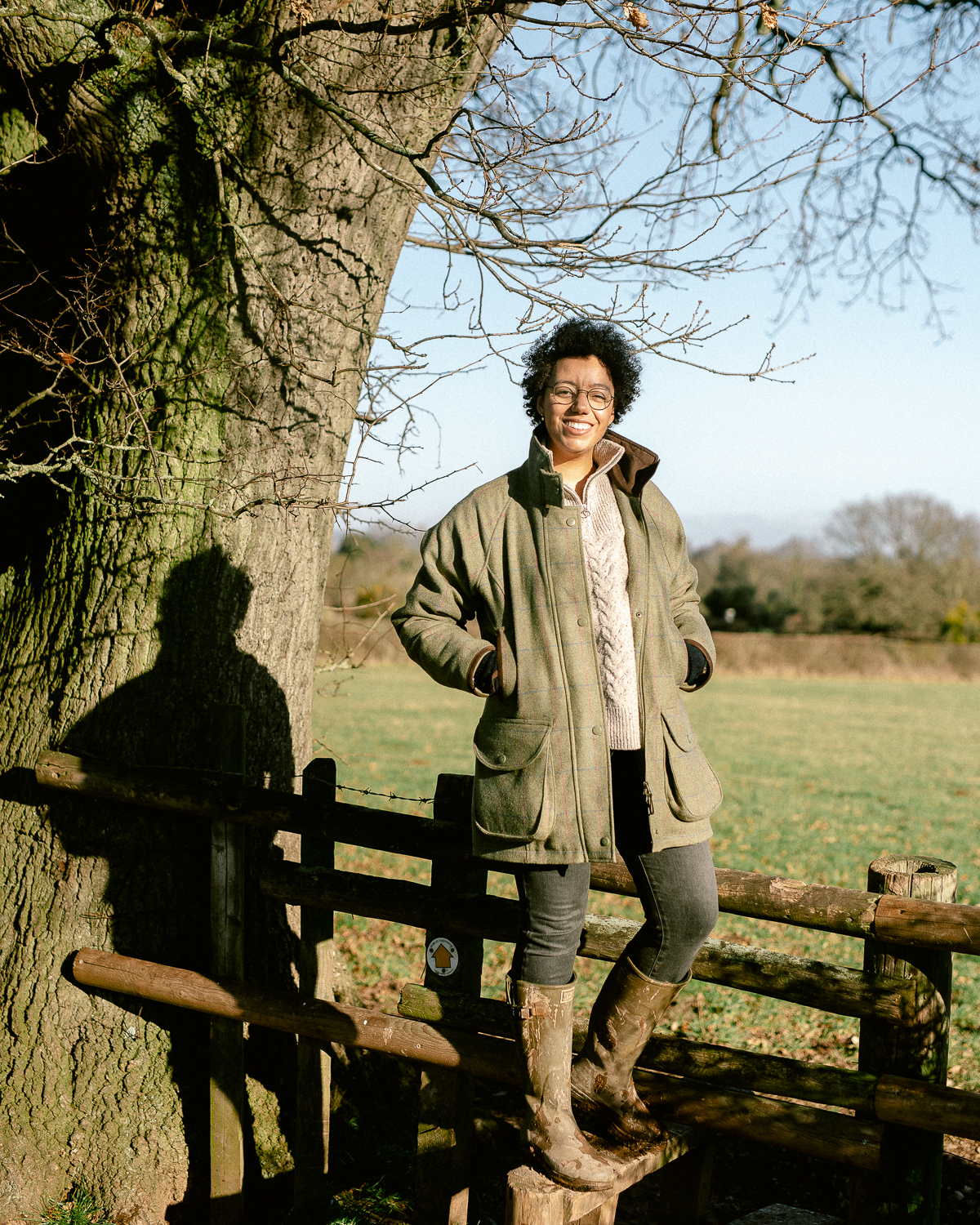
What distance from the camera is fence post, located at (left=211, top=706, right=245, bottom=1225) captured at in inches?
146

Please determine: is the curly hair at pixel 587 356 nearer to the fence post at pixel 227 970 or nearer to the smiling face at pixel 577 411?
the smiling face at pixel 577 411

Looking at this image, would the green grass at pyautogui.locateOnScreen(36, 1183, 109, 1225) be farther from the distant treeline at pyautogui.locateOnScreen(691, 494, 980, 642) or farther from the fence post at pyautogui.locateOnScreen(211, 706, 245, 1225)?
the distant treeline at pyautogui.locateOnScreen(691, 494, 980, 642)

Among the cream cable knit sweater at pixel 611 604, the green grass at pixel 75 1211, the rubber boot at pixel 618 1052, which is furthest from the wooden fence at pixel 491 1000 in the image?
the cream cable knit sweater at pixel 611 604

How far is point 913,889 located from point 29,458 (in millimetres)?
3795

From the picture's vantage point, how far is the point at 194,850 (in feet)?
13.0

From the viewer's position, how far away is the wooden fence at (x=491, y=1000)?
2.89 meters

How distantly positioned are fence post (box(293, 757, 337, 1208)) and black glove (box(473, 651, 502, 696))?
1162 millimetres

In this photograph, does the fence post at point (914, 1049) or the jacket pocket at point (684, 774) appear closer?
the jacket pocket at point (684, 774)

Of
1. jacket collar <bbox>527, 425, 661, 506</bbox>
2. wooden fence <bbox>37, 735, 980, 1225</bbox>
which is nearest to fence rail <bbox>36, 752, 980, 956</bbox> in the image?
wooden fence <bbox>37, 735, 980, 1225</bbox>

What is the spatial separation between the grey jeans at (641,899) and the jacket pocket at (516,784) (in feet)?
0.51

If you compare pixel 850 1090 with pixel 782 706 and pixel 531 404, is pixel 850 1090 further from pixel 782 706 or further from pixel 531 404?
pixel 782 706

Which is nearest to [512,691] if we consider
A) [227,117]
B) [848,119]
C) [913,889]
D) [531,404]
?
[531,404]

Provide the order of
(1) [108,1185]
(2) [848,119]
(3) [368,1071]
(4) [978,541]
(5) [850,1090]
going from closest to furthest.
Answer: (5) [850,1090], (2) [848,119], (1) [108,1185], (3) [368,1071], (4) [978,541]

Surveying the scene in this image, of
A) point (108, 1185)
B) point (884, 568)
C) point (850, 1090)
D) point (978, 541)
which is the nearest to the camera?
point (850, 1090)
